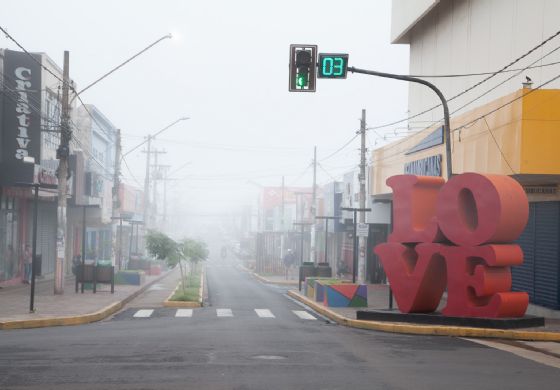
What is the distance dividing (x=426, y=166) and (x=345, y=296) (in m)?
6.60

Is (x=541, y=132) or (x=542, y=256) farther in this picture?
(x=542, y=256)

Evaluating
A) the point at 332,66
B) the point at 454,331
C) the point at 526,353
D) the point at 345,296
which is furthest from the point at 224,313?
the point at 526,353

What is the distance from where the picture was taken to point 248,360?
12.6 metres

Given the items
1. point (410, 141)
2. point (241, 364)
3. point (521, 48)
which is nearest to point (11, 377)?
point (241, 364)

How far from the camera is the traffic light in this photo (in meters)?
17.7

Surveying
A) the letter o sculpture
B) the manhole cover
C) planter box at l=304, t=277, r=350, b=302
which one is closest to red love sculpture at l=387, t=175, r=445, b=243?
the letter o sculpture

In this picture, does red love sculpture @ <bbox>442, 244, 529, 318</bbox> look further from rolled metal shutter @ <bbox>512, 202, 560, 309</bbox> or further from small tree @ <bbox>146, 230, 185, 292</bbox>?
small tree @ <bbox>146, 230, 185, 292</bbox>

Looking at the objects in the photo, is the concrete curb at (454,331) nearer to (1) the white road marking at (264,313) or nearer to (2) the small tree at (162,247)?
(1) the white road marking at (264,313)

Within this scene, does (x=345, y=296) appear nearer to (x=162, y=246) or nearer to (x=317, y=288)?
(x=317, y=288)

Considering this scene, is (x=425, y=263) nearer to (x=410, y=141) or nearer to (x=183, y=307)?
(x=183, y=307)

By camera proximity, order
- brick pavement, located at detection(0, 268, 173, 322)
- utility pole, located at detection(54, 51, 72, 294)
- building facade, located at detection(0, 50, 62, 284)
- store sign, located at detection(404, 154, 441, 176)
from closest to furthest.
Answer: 1. brick pavement, located at detection(0, 268, 173, 322)
2. utility pole, located at detection(54, 51, 72, 294)
3. store sign, located at detection(404, 154, 441, 176)
4. building facade, located at detection(0, 50, 62, 284)

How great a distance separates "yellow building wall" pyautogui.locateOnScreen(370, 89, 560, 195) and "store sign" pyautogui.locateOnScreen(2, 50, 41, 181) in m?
15.9

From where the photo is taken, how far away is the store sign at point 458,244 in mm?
17969

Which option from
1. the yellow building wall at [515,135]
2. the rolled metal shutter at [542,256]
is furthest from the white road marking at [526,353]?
the rolled metal shutter at [542,256]
